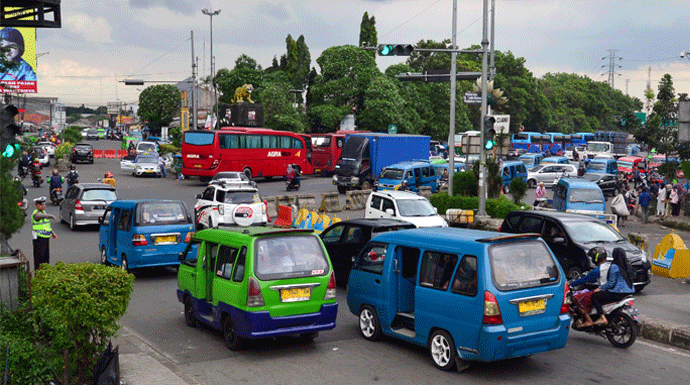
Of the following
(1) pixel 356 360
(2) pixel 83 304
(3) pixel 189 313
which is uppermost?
(2) pixel 83 304

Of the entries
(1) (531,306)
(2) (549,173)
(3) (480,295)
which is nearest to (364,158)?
(2) (549,173)

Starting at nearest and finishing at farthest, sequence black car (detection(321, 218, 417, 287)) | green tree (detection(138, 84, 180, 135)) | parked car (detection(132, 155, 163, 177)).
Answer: black car (detection(321, 218, 417, 287)) → parked car (detection(132, 155, 163, 177)) → green tree (detection(138, 84, 180, 135))

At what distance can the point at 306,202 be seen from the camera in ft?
96.8

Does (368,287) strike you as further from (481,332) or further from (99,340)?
(99,340)

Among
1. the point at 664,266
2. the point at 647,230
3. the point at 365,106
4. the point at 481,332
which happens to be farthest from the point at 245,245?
the point at 365,106

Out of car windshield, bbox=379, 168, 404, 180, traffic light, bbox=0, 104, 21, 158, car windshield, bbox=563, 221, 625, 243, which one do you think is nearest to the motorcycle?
car windshield, bbox=563, 221, 625, 243

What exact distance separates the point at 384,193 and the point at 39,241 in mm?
10167

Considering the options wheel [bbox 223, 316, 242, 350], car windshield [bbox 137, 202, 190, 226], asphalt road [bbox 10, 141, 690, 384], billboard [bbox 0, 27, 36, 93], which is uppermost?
billboard [bbox 0, 27, 36, 93]

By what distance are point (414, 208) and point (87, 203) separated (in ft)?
36.9

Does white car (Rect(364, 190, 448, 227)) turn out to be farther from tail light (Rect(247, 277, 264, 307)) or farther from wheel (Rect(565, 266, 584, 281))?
tail light (Rect(247, 277, 264, 307))

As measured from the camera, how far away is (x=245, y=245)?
31.2 ft

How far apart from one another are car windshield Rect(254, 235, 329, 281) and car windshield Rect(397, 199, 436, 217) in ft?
36.0

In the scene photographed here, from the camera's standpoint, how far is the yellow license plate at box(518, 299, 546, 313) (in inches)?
331

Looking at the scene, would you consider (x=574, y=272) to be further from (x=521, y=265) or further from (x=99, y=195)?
(x=99, y=195)
